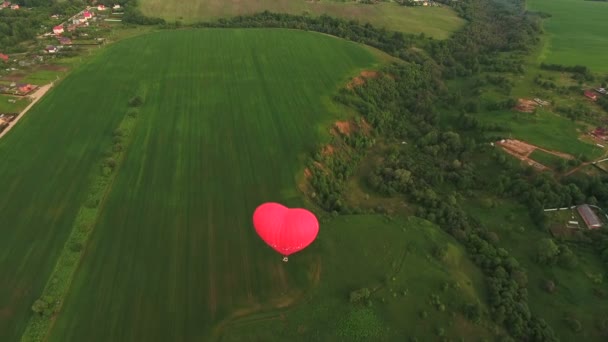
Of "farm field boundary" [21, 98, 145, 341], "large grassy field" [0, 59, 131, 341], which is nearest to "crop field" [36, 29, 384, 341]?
"farm field boundary" [21, 98, 145, 341]

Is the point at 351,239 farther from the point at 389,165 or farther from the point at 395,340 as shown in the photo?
the point at 389,165

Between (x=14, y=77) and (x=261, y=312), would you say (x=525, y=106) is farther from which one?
(x=14, y=77)

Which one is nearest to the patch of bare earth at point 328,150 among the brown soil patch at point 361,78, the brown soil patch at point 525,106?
the brown soil patch at point 361,78

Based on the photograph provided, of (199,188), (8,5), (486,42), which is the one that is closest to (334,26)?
(486,42)

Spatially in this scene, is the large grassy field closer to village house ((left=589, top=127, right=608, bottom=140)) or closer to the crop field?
the crop field

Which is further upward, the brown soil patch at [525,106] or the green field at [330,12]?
the green field at [330,12]

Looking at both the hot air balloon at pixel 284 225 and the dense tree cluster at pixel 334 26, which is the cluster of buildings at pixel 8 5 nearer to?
the dense tree cluster at pixel 334 26

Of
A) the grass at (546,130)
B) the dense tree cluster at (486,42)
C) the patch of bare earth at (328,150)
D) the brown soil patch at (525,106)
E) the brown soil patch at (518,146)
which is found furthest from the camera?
the dense tree cluster at (486,42)

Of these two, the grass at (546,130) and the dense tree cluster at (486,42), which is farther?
the dense tree cluster at (486,42)
